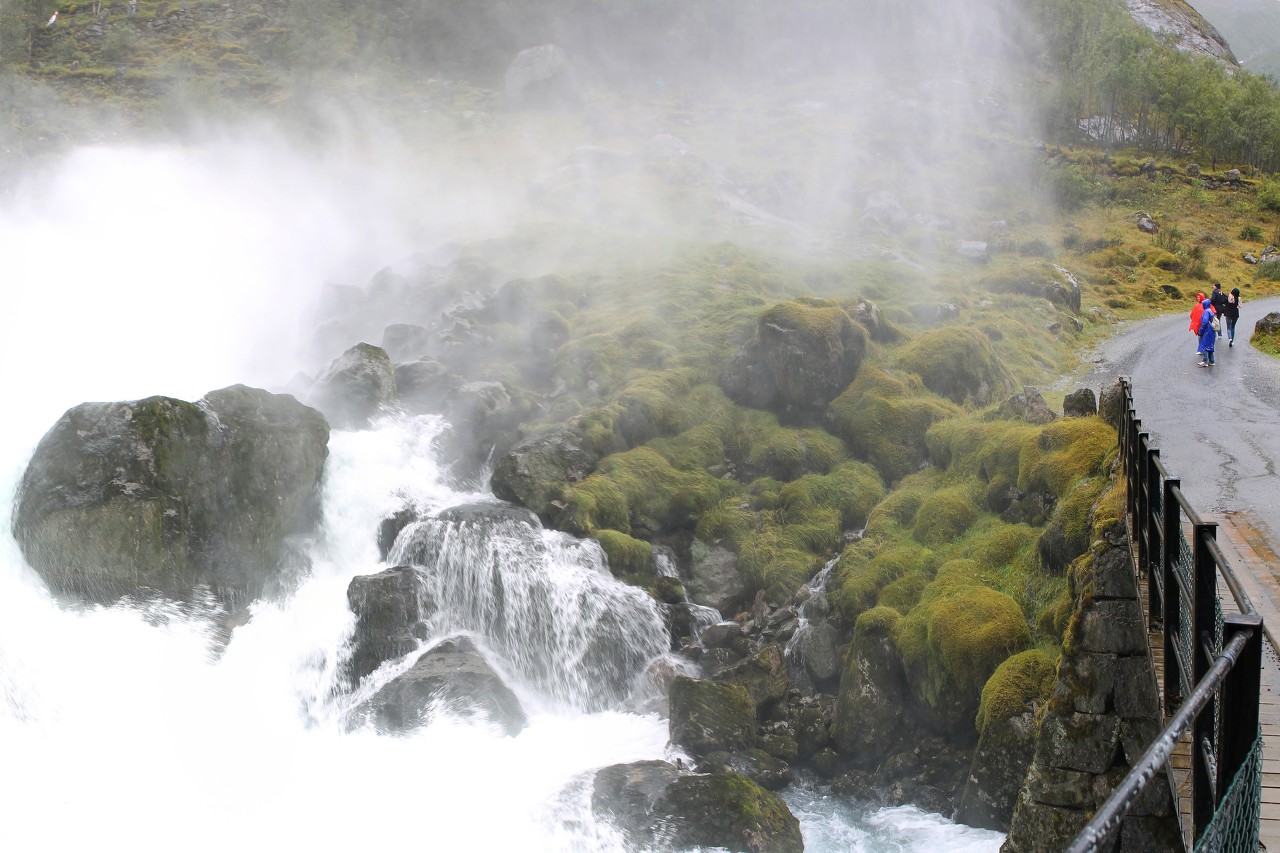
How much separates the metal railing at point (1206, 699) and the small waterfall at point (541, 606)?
13.4 metres

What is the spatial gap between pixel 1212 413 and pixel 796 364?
11011mm

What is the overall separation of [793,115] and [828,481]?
60310mm

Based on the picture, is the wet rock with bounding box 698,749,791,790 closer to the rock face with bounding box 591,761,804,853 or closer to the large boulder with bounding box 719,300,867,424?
the rock face with bounding box 591,761,804,853

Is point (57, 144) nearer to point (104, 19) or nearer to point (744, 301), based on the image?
point (104, 19)

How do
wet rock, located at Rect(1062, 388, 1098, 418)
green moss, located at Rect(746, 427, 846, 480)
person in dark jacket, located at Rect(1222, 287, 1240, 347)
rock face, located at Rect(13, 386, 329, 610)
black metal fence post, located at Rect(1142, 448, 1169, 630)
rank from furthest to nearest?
person in dark jacket, located at Rect(1222, 287, 1240, 347), green moss, located at Rect(746, 427, 846, 480), wet rock, located at Rect(1062, 388, 1098, 418), rock face, located at Rect(13, 386, 329, 610), black metal fence post, located at Rect(1142, 448, 1169, 630)

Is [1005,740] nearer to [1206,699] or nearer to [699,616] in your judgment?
[699,616]

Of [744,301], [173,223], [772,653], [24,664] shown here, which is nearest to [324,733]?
[24,664]

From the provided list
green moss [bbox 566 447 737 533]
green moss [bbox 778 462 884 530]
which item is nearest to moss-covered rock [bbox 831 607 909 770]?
green moss [bbox 778 462 884 530]

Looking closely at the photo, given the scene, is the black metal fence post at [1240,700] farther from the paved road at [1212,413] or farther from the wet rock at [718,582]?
the wet rock at [718,582]

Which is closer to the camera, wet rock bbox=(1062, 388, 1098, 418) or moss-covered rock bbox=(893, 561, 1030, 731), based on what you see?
moss-covered rock bbox=(893, 561, 1030, 731)

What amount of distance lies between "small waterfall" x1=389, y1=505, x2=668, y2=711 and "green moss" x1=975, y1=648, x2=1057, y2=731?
7.61 metres

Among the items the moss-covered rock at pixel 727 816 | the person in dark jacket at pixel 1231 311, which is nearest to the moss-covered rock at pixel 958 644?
the moss-covered rock at pixel 727 816

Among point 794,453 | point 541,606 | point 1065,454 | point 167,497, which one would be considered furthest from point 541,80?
point 1065,454

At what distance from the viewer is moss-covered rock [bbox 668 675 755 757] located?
57.6 ft
